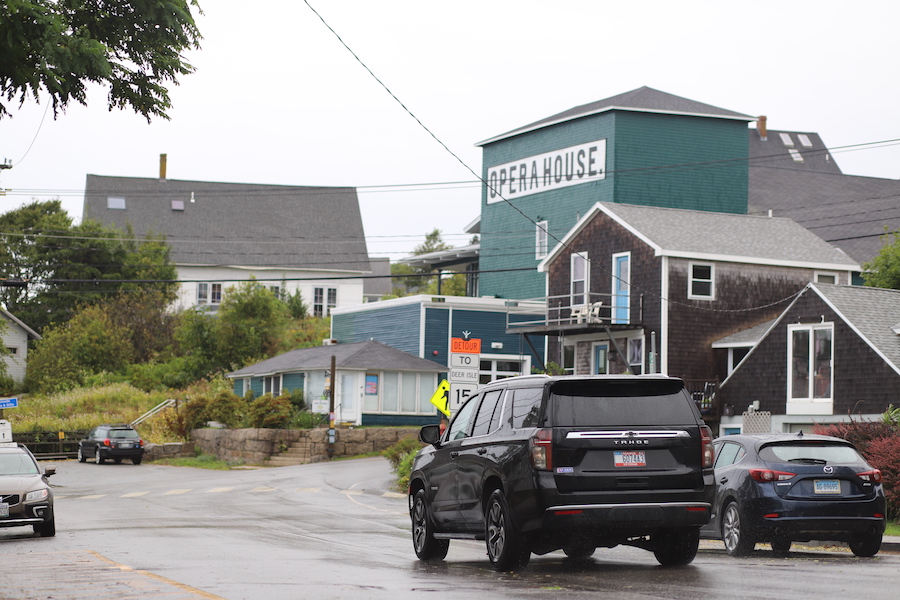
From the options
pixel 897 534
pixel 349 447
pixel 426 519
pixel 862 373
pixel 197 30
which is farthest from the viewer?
pixel 349 447

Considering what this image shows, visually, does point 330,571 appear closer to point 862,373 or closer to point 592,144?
point 862,373

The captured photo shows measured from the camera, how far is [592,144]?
51906 millimetres

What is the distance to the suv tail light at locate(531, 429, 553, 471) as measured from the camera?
11500 mm

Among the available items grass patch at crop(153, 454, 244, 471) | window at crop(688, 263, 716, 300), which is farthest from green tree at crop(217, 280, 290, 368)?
window at crop(688, 263, 716, 300)

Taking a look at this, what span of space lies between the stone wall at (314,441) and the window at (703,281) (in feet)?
38.6

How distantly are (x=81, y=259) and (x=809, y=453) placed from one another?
63085 millimetres

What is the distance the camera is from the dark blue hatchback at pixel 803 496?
579 inches

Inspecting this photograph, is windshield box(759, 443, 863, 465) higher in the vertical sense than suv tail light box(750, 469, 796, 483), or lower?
higher

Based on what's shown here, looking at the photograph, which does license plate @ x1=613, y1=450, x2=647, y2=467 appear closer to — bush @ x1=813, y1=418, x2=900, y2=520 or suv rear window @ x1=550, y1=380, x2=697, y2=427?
suv rear window @ x1=550, y1=380, x2=697, y2=427

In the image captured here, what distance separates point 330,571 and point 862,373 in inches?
861

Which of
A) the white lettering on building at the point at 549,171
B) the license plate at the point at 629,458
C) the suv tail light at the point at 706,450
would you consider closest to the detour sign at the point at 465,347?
the suv tail light at the point at 706,450

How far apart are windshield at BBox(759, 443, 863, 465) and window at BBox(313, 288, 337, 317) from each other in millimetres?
63141

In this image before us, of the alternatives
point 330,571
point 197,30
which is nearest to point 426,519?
point 330,571

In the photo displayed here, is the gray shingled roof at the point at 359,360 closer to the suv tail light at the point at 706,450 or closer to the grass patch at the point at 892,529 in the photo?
the grass patch at the point at 892,529
